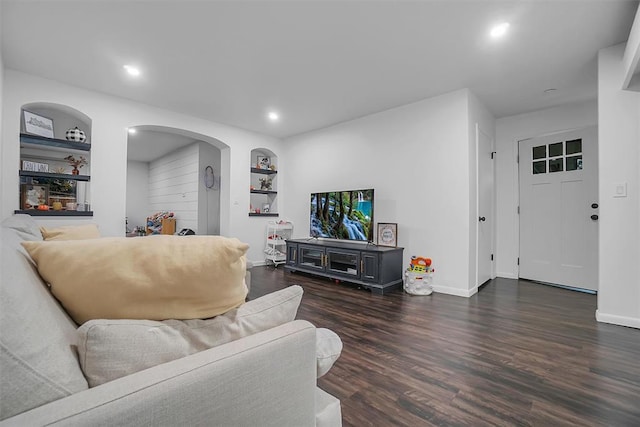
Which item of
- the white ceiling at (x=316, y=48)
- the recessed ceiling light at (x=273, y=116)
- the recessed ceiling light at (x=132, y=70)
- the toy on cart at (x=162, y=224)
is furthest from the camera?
the toy on cart at (x=162, y=224)

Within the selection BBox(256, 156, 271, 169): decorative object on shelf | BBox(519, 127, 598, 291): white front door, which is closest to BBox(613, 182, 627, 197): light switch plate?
BBox(519, 127, 598, 291): white front door

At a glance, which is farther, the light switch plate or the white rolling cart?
the white rolling cart

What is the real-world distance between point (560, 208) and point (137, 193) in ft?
32.6

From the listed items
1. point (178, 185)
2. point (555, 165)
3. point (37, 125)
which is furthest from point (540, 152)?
point (178, 185)

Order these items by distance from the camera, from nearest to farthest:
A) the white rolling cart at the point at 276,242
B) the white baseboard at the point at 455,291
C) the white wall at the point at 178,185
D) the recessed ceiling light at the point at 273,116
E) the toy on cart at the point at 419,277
→ the white baseboard at the point at 455,291
the toy on cart at the point at 419,277
the recessed ceiling light at the point at 273,116
the white rolling cart at the point at 276,242
the white wall at the point at 178,185

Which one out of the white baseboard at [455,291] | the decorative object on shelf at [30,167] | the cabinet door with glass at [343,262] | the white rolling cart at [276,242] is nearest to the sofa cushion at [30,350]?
the cabinet door with glass at [343,262]

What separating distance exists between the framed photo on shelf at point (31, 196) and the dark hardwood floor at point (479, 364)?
3325mm

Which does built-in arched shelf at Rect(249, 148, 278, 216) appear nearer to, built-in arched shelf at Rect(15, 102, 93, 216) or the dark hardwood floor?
built-in arched shelf at Rect(15, 102, 93, 216)

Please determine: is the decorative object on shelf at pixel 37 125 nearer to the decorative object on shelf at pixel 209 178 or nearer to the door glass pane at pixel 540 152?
the decorative object on shelf at pixel 209 178

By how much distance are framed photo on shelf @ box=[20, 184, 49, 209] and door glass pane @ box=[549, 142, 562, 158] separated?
661 cm

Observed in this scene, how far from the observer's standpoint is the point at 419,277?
11.5ft

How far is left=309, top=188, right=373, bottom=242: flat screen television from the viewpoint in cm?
410

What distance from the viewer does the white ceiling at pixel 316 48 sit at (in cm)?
220

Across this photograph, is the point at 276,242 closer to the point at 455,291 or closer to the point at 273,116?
the point at 273,116
